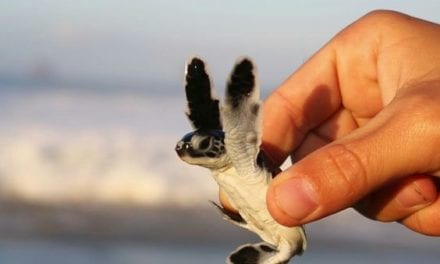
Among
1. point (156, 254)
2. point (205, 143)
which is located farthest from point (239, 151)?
point (156, 254)

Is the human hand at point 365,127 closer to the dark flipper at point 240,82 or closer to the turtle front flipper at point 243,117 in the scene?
the turtle front flipper at point 243,117

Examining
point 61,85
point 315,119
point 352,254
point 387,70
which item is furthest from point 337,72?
point 61,85

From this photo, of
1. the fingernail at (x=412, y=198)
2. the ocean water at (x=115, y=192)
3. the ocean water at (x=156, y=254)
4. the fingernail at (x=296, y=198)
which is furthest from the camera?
the ocean water at (x=115, y=192)

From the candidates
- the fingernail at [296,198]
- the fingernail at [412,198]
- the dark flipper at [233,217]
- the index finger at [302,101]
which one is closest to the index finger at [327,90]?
the index finger at [302,101]

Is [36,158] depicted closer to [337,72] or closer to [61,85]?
[61,85]

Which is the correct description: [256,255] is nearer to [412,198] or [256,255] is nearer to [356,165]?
[356,165]

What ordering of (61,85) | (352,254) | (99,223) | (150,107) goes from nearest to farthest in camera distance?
(352,254)
(99,223)
(150,107)
(61,85)
